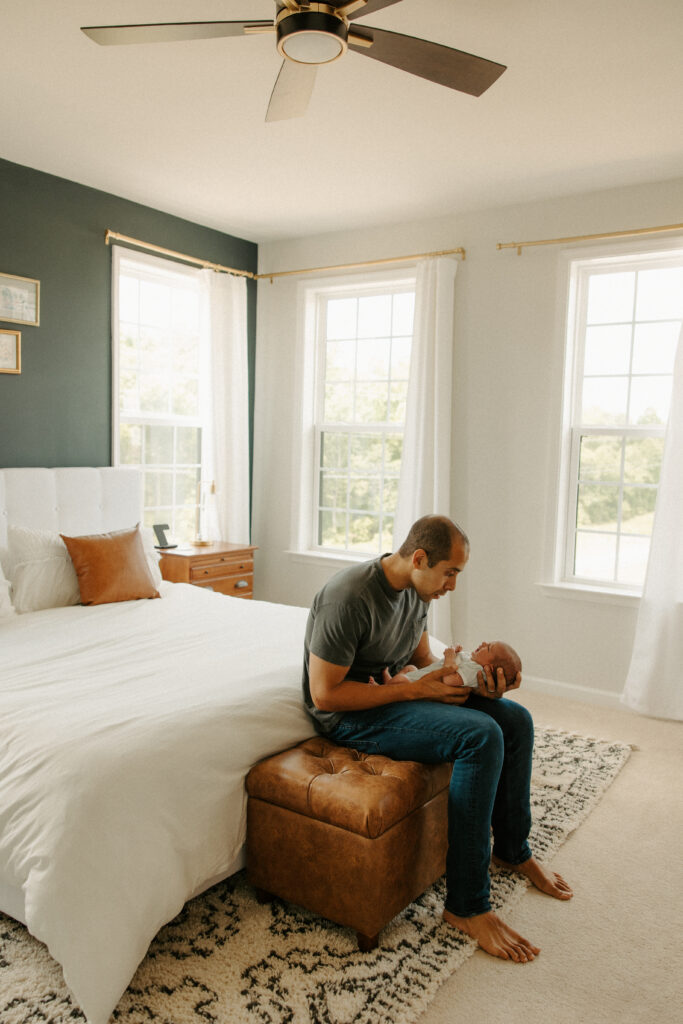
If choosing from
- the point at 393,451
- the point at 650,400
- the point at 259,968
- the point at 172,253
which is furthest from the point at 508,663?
the point at 172,253

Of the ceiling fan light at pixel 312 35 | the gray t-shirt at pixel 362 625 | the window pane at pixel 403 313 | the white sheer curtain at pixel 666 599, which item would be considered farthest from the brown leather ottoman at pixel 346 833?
the window pane at pixel 403 313

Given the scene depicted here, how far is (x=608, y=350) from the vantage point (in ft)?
14.0

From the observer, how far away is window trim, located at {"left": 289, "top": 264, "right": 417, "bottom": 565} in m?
5.25

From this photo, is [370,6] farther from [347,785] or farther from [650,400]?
[650,400]

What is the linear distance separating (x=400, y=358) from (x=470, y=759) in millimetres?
3382

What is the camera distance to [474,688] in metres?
2.32

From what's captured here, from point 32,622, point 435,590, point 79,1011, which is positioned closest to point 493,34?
point 435,590

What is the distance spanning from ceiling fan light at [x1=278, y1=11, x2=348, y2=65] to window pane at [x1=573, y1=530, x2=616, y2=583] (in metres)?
3.07

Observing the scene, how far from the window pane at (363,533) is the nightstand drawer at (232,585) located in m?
0.82

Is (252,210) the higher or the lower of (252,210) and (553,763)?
the higher

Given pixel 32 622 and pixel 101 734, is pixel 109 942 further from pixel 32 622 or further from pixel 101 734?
pixel 32 622

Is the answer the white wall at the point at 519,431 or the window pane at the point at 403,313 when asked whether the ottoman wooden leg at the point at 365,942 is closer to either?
the white wall at the point at 519,431

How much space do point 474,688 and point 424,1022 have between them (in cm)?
87

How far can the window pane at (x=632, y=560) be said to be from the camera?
4.22 m
